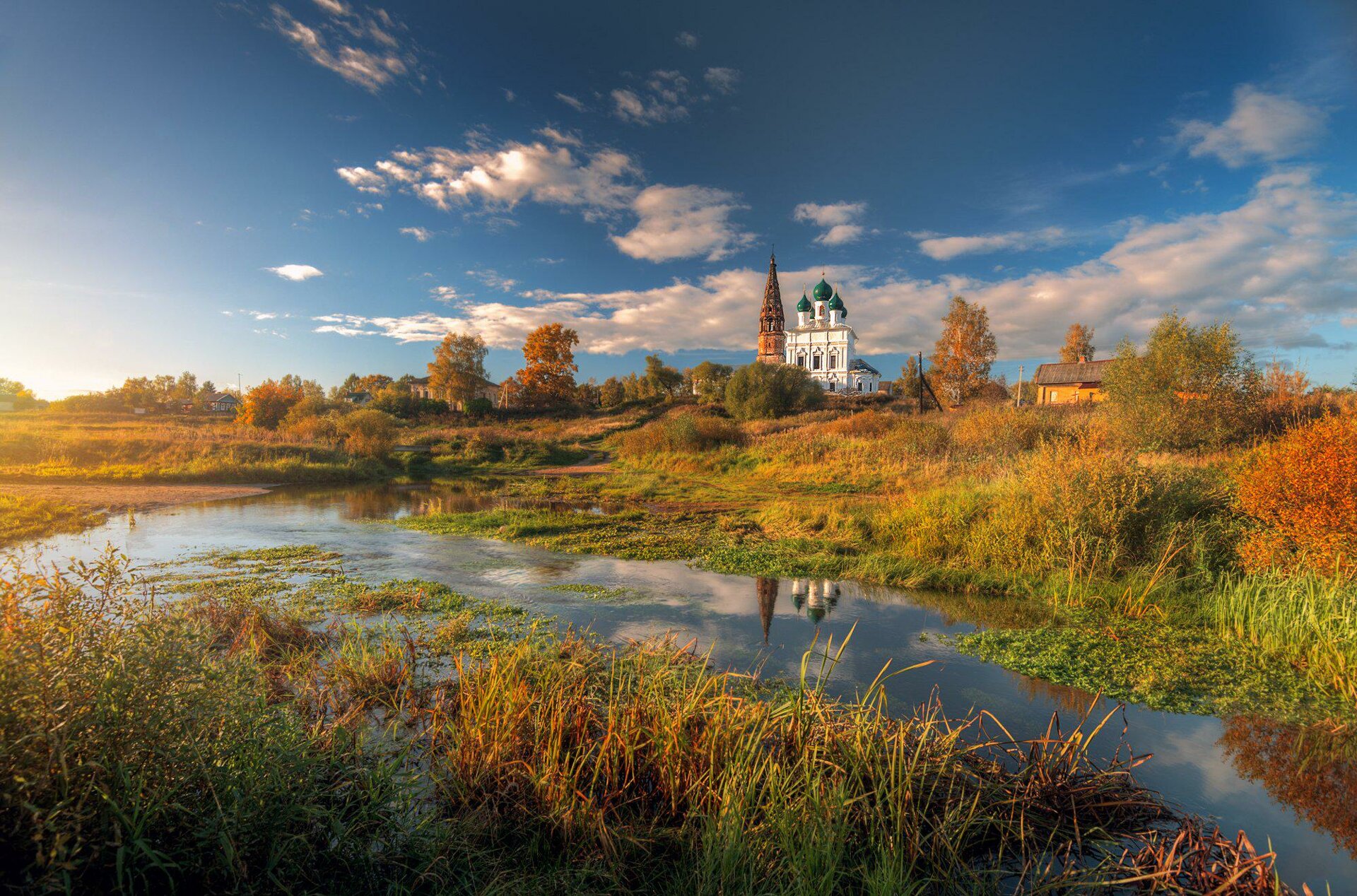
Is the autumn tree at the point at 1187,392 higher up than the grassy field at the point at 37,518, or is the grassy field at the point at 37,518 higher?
the autumn tree at the point at 1187,392

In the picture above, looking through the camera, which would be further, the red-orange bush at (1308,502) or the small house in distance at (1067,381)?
the small house in distance at (1067,381)

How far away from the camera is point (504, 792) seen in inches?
142

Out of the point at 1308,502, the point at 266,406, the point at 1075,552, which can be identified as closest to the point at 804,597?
the point at 1075,552

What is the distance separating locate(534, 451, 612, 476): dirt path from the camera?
92.7ft

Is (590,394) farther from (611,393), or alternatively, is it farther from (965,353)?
(965,353)

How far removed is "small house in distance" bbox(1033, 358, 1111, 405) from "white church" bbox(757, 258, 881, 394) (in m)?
24.5

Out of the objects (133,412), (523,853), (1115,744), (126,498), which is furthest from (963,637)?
(133,412)

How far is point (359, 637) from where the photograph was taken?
6215mm

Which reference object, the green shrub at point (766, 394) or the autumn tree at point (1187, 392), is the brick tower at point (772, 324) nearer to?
the green shrub at point (766, 394)

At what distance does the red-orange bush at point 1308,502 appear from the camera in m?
7.09

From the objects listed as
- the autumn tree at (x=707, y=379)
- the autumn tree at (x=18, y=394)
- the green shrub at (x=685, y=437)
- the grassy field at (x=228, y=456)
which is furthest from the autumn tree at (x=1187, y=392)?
the autumn tree at (x=18, y=394)

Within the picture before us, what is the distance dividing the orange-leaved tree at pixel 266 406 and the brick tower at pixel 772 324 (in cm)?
6081

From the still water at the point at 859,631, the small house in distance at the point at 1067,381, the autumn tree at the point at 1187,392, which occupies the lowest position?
the still water at the point at 859,631

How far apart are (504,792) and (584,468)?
27252mm
